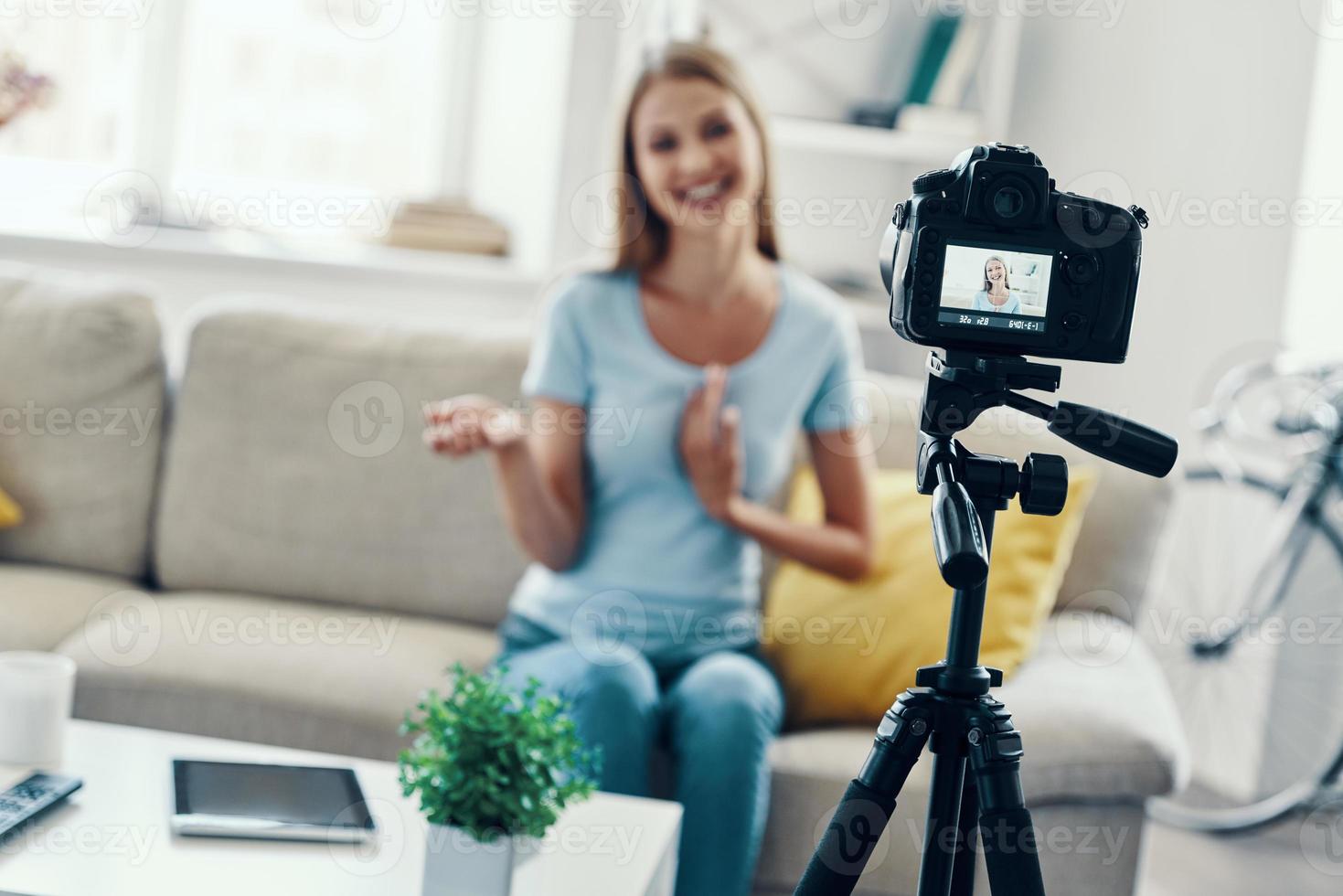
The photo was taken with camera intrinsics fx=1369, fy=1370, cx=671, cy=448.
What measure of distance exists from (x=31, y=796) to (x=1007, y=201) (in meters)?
0.93

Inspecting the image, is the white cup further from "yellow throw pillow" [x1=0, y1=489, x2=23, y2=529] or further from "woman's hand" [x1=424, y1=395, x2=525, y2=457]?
"yellow throw pillow" [x1=0, y1=489, x2=23, y2=529]

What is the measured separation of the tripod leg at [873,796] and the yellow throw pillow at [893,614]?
2.75ft

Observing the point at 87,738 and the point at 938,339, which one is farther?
the point at 87,738

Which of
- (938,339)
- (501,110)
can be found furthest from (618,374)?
(501,110)

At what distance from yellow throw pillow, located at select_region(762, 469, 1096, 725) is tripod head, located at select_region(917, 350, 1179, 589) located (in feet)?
2.83

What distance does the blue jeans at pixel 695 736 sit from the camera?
1404 mm

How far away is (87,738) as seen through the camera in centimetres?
133

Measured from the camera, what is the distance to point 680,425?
5.40 feet

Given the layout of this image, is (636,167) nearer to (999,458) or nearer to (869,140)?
(999,458)

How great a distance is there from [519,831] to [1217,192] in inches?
83.1

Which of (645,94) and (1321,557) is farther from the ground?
(645,94)

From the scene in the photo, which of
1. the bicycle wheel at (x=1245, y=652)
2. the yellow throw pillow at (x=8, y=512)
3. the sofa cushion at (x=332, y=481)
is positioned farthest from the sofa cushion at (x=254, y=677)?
the bicycle wheel at (x=1245, y=652)

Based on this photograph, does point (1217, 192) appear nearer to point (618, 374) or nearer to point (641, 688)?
point (618, 374)

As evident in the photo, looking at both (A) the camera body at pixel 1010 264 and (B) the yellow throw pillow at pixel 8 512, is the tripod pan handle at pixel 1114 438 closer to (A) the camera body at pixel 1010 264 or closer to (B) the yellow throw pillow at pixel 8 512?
(A) the camera body at pixel 1010 264
